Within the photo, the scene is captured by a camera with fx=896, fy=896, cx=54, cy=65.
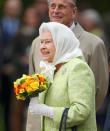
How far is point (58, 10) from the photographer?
387 inches

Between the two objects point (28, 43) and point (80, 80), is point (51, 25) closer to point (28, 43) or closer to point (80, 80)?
point (80, 80)

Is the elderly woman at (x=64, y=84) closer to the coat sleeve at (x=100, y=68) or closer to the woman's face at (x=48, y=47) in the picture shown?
the woman's face at (x=48, y=47)

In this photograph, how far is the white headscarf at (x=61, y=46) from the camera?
8844mm

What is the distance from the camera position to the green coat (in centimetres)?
856

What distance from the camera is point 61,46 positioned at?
8.84 meters

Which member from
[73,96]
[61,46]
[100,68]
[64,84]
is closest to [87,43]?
[100,68]

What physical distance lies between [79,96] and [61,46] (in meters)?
0.58

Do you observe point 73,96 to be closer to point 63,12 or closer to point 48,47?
point 48,47

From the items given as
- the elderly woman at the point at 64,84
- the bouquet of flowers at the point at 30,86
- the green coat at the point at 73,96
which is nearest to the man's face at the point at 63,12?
the elderly woman at the point at 64,84

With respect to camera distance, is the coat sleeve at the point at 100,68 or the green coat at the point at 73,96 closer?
the green coat at the point at 73,96

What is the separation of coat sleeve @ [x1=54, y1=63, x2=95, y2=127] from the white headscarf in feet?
0.67

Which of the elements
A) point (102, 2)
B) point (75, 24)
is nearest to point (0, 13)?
point (102, 2)

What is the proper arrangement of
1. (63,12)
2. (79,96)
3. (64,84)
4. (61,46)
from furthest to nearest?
(63,12)
(61,46)
(64,84)
(79,96)

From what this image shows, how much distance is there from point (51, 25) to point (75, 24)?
107cm
